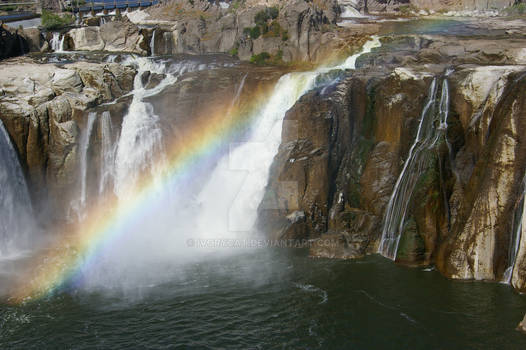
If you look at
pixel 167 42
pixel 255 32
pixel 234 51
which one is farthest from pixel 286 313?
pixel 167 42

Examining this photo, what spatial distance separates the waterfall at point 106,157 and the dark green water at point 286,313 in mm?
10133

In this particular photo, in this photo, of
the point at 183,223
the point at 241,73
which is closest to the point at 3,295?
the point at 183,223

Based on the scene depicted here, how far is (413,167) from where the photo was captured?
24578mm

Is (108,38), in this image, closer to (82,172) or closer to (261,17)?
(261,17)

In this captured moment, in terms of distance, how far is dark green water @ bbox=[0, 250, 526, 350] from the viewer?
59.9 ft

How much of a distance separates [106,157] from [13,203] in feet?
19.2

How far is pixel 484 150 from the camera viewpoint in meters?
22.4

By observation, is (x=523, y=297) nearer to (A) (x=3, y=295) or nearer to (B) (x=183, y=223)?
(B) (x=183, y=223)

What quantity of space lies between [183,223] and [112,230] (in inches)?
164

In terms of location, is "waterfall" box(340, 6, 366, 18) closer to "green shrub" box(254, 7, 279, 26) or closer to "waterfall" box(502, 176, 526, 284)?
"green shrub" box(254, 7, 279, 26)

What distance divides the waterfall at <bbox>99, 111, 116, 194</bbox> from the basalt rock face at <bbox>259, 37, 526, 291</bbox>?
1017 centimetres

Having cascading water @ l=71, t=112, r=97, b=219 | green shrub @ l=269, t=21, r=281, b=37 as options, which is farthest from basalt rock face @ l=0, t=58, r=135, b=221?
green shrub @ l=269, t=21, r=281, b=37

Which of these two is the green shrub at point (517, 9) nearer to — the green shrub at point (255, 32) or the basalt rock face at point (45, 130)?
the green shrub at point (255, 32)

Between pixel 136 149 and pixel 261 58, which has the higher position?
pixel 261 58
